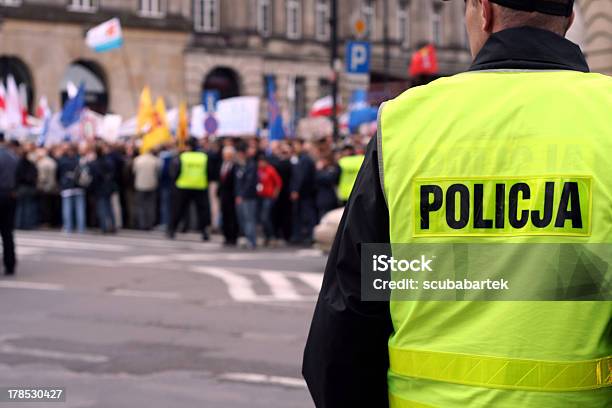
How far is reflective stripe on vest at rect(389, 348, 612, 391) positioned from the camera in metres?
2.21

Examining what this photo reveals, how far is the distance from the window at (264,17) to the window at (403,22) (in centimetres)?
908

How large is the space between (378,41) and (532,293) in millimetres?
55820

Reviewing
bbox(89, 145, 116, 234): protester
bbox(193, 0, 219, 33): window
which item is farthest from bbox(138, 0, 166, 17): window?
bbox(89, 145, 116, 234): protester

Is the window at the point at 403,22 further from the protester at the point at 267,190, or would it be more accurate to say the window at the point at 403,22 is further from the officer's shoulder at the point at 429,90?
the officer's shoulder at the point at 429,90

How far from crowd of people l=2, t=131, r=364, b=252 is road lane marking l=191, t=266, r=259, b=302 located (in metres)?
3.02

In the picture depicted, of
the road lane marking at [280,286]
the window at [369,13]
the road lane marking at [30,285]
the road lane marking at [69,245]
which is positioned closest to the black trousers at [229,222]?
the road lane marking at [69,245]

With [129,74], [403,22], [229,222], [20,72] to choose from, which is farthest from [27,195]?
[403,22]

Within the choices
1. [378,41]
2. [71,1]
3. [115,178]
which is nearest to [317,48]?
[378,41]

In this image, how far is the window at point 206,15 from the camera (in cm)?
4972

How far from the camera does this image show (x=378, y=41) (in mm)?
57375

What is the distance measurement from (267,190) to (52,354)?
11.7 meters

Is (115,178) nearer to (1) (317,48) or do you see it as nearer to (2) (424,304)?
(2) (424,304)

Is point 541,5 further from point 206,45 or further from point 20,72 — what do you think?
point 206,45

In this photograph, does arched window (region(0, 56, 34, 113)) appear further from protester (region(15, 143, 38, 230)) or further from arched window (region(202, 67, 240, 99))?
protester (region(15, 143, 38, 230))
